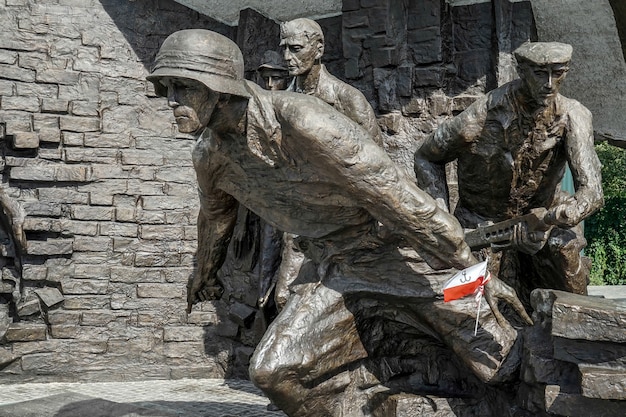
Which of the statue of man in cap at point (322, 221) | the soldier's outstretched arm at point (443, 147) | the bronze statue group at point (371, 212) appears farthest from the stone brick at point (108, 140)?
the soldier's outstretched arm at point (443, 147)

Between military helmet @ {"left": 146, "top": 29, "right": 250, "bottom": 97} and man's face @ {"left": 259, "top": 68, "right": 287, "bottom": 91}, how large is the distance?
284 centimetres

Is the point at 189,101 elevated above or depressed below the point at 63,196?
above

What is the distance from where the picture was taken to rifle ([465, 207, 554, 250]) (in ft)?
15.6

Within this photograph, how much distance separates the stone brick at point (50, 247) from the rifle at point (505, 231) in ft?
11.5

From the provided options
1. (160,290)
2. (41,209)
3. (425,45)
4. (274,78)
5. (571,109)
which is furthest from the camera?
(160,290)

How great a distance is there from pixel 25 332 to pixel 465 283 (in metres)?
4.14

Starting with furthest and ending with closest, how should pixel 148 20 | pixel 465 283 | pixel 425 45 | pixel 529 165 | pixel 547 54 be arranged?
pixel 148 20 < pixel 425 45 < pixel 529 165 < pixel 547 54 < pixel 465 283

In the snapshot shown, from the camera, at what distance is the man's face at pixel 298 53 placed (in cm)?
592

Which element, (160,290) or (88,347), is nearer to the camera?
(88,347)

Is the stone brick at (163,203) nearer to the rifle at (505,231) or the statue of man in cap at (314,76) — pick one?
the statue of man in cap at (314,76)

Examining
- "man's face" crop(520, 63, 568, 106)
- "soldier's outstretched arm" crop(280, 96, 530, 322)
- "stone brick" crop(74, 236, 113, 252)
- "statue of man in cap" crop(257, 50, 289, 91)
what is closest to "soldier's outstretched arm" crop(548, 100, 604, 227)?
"man's face" crop(520, 63, 568, 106)

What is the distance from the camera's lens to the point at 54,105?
7.14m

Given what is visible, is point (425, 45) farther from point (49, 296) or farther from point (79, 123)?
point (49, 296)

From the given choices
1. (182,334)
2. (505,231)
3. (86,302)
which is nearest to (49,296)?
(86,302)
